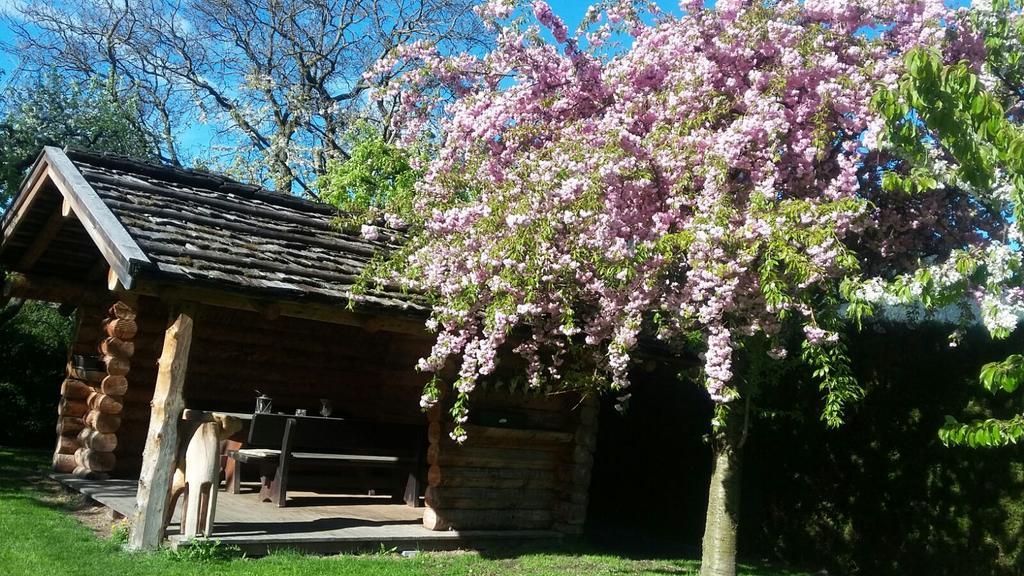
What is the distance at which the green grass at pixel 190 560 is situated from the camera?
6438 mm

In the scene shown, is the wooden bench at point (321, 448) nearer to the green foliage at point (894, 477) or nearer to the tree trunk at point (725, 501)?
the tree trunk at point (725, 501)

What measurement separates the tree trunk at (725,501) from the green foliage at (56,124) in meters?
12.3

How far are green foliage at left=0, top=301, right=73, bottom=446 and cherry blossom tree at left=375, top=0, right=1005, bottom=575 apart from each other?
9988 mm

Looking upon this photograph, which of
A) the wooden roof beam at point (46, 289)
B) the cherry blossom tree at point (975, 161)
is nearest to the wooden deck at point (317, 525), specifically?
the wooden roof beam at point (46, 289)

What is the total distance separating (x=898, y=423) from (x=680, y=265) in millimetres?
3526

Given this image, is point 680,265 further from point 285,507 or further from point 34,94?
point 34,94

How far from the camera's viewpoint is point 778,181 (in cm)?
695

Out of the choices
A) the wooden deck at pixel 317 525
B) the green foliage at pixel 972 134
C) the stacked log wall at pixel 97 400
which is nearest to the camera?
the green foliage at pixel 972 134

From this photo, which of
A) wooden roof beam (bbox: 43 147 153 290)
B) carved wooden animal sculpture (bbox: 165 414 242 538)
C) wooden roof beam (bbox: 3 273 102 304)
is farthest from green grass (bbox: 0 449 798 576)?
wooden roof beam (bbox: 3 273 102 304)

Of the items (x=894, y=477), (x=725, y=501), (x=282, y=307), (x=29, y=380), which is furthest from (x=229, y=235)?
(x=29, y=380)

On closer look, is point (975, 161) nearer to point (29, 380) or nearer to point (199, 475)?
point (199, 475)

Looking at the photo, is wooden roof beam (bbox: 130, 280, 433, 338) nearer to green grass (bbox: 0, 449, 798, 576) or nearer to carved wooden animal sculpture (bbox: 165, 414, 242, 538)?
carved wooden animal sculpture (bbox: 165, 414, 242, 538)

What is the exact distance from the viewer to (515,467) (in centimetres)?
945

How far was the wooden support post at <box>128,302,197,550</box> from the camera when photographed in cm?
684
